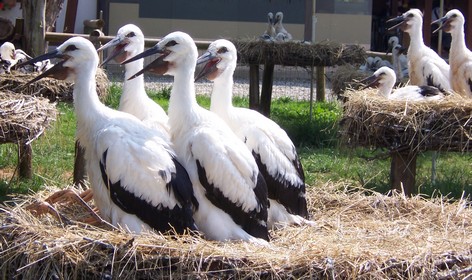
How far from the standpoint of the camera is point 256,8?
1752 cm

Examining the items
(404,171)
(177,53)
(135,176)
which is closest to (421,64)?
(404,171)

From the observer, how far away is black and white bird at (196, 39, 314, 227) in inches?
229

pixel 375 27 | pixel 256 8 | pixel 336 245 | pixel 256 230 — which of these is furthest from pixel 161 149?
pixel 375 27

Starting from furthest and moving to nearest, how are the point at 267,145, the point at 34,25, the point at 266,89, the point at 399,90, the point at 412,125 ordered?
the point at 266,89 < the point at 34,25 < the point at 399,90 < the point at 412,125 < the point at 267,145

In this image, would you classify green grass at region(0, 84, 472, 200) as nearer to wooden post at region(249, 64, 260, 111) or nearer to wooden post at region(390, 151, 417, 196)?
wooden post at region(390, 151, 417, 196)

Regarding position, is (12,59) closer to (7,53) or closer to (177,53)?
(7,53)

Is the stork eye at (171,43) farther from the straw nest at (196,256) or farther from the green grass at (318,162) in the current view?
the green grass at (318,162)

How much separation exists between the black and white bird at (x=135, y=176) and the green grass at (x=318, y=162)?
1945 millimetres

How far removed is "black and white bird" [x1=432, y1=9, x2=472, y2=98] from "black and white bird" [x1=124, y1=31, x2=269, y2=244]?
3700 millimetres

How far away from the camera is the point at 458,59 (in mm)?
8773

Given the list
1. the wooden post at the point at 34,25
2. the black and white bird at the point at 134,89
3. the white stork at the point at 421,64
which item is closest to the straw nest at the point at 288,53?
the white stork at the point at 421,64

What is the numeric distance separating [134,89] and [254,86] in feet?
14.9

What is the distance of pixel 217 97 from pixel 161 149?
92 cm

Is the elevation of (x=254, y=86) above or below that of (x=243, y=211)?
above
